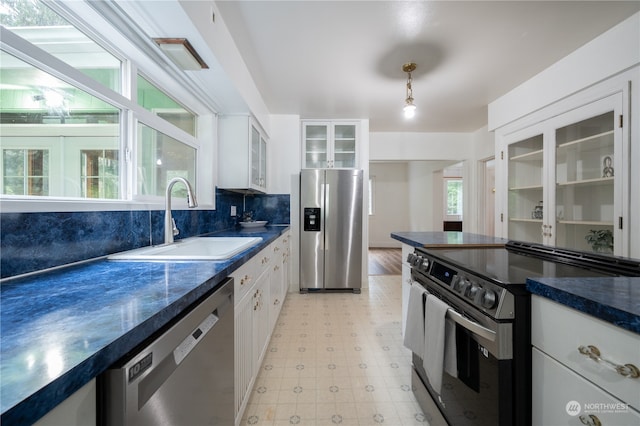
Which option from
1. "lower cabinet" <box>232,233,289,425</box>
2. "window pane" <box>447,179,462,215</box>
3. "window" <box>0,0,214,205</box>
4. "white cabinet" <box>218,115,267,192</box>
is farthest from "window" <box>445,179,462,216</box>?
"window" <box>0,0,214,205</box>

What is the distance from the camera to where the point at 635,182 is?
174 centimetres

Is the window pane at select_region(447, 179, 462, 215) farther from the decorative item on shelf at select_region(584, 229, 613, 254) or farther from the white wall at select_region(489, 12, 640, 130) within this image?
the decorative item on shelf at select_region(584, 229, 613, 254)

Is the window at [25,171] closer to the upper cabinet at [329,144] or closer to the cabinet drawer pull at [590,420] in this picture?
the cabinet drawer pull at [590,420]

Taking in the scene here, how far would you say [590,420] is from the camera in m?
0.62

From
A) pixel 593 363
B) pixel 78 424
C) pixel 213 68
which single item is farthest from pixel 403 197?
pixel 78 424

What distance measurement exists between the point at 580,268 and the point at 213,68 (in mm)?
2208

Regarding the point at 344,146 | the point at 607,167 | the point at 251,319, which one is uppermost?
the point at 344,146

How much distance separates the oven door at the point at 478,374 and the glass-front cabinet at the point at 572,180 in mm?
1823

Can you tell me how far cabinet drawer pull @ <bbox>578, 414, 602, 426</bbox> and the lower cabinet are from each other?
47.8 inches

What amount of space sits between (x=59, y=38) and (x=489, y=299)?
203cm

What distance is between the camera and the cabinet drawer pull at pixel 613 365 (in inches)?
20.8

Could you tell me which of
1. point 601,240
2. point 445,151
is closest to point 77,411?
point 601,240

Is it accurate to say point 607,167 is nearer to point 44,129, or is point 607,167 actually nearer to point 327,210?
point 327,210

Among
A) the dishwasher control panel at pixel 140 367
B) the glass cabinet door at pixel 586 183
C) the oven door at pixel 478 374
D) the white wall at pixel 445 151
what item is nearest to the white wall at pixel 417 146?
the white wall at pixel 445 151
